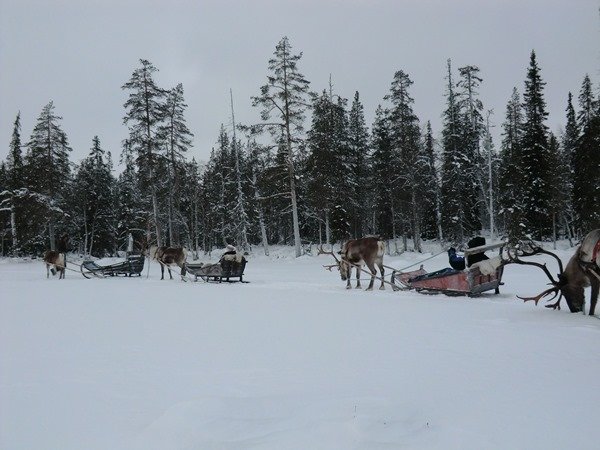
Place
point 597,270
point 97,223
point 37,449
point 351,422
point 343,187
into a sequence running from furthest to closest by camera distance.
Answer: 1. point 97,223
2. point 343,187
3. point 597,270
4. point 351,422
5. point 37,449

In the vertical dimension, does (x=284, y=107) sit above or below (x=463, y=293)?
above

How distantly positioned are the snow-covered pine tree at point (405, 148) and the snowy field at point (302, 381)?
24790 mm

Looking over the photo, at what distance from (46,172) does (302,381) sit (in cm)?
3845

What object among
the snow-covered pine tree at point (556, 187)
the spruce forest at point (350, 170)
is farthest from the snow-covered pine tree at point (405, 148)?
the snow-covered pine tree at point (556, 187)

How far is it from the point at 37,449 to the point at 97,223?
1839 inches

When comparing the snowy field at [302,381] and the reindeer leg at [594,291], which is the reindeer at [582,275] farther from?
the snowy field at [302,381]

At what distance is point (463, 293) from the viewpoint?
1047 cm

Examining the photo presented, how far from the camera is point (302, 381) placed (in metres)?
3.88

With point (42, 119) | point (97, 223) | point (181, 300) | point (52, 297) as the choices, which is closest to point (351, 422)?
point (181, 300)

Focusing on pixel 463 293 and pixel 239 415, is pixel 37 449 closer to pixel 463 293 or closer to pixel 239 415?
pixel 239 415

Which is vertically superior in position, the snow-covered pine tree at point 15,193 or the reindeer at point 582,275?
the snow-covered pine tree at point 15,193

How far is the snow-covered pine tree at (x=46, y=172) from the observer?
34.4 metres

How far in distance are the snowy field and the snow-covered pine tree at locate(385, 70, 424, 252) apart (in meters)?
24.8

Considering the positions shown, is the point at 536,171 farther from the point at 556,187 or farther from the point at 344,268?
the point at 344,268
